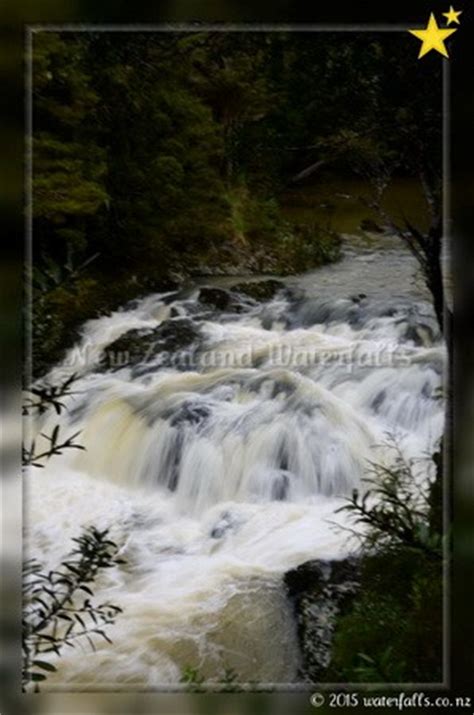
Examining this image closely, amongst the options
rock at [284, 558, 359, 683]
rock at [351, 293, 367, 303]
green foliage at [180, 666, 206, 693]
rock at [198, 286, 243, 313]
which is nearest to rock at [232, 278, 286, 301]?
rock at [198, 286, 243, 313]

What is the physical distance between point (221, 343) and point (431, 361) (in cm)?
36

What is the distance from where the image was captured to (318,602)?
1.77 meters

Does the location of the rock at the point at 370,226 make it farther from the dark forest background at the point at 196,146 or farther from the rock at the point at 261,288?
the rock at the point at 261,288

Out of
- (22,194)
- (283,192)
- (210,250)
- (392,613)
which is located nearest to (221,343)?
(210,250)

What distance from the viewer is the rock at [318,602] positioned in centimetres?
177

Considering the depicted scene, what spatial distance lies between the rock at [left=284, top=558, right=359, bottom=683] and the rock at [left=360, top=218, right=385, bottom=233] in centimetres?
56

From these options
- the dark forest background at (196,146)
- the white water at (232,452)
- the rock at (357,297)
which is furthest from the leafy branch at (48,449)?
the rock at (357,297)

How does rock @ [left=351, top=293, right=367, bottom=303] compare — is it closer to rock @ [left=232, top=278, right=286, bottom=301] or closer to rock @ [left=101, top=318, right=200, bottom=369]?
rock @ [left=232, top=278, right=286, bottom=301]

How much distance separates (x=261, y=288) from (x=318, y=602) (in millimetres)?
541

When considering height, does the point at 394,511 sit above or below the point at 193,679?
above

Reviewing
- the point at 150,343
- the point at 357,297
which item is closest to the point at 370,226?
the point at 357,297

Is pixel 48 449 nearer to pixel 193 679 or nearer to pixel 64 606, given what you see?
pixel 64 606

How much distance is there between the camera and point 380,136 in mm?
1805

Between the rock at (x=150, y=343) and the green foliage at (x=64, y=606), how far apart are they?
297 millimetres
